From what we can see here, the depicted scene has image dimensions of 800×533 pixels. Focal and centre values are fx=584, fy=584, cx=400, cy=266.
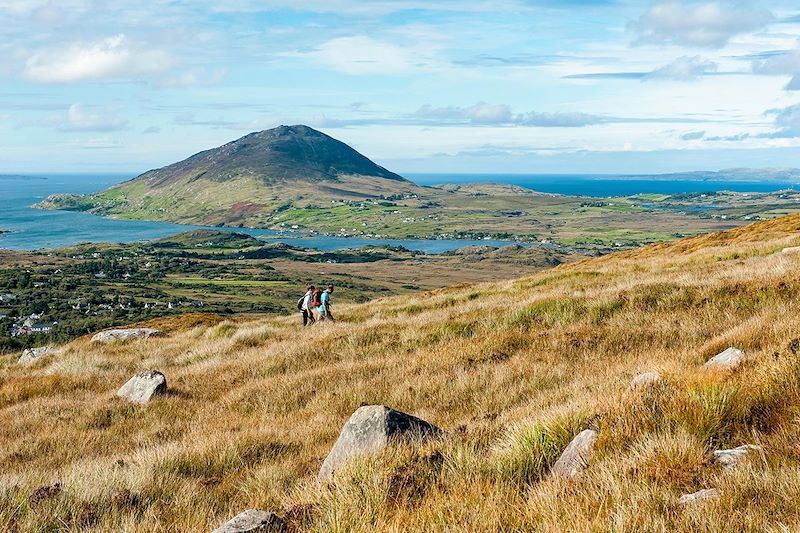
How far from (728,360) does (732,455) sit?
3.75m

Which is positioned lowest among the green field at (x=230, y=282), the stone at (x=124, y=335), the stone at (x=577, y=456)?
the green field at (x=230, y=282)

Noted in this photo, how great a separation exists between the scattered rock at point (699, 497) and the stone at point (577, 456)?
1020 millimetres

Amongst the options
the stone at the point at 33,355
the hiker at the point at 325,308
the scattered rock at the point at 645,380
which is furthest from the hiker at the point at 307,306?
the scattered rock at the point at 645,380

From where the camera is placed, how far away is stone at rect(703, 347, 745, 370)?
781 centimetres

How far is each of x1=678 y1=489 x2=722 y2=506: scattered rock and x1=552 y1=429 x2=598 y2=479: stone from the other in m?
1.02

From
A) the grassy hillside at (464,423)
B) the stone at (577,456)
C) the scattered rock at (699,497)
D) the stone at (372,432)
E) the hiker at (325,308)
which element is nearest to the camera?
the scattered rock at (699,497)

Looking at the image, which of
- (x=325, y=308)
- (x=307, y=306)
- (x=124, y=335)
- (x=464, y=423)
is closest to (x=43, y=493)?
(x=464, y=423)

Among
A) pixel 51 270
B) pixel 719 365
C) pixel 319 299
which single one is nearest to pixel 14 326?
pixel 51 270

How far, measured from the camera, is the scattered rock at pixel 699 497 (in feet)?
13.6

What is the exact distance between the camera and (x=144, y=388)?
42.4 feet

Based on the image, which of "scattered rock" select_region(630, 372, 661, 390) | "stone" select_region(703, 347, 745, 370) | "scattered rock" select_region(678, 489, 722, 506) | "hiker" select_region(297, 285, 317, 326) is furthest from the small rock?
"hiker" select_region(297, 285, 317, 326)

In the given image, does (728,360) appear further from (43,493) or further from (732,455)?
(43,493)

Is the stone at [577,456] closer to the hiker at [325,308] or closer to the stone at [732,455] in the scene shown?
the stone at [732,455]

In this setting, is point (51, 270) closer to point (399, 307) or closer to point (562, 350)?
point (399, 307)
